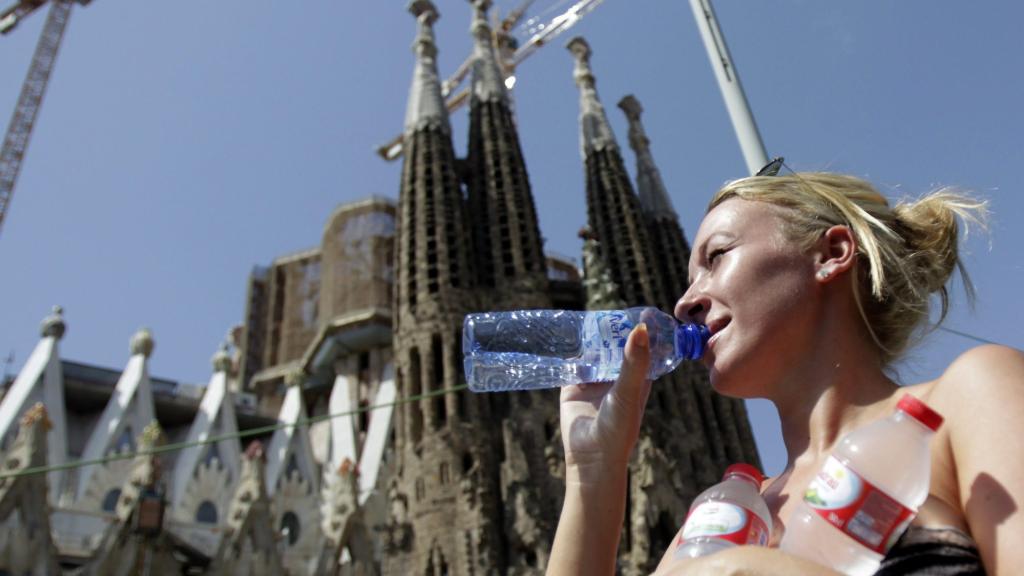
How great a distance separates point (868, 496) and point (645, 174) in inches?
1403

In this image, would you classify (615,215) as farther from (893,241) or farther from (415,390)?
(893,241)

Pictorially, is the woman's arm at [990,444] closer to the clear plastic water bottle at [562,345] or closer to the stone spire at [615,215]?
the clear plastic water bottle at [562,345]

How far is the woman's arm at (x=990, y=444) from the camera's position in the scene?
1.27 metres

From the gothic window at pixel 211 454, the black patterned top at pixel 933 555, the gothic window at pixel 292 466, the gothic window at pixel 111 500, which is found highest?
the gothic window at pixel 211 454

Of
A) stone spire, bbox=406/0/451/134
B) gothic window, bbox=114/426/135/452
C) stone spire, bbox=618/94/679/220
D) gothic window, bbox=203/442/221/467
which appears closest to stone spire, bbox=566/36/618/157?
stone spire, bbox=618/94/679/220

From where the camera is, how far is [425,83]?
102 ft

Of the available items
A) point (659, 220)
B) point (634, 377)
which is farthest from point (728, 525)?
point (659, 220)

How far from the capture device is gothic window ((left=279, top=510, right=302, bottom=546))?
2819 centimetres

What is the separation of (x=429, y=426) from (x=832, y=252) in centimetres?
2102

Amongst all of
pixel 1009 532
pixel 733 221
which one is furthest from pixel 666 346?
pixel 1009 532

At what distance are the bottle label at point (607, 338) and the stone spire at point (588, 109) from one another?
31.9 m

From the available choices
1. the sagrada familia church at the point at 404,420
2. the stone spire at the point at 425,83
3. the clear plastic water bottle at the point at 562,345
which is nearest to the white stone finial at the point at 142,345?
the sagrada familia church at the point at 404,420

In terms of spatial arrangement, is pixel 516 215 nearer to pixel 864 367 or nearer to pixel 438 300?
pixel 438 300

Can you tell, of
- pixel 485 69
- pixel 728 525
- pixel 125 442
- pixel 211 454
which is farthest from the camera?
pixel 485 69
